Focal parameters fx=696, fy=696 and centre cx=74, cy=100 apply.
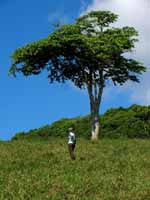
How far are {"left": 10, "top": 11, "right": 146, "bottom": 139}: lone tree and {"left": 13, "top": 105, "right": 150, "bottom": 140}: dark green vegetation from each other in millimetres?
17659

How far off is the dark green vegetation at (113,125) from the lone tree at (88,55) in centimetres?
1766

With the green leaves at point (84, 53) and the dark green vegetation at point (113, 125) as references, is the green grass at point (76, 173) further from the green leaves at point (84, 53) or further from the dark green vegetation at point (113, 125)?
the dark green vegetation at point (113, 125)

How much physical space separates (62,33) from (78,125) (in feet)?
95.4

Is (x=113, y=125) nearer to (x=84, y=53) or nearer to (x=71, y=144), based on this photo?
(x=84, y=53)

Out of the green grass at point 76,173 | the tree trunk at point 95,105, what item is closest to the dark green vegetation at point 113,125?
the tree trunk at point 95,105

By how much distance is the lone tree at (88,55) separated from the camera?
6562 centimetres

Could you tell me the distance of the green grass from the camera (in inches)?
1056

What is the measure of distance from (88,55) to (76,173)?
34.8 meters

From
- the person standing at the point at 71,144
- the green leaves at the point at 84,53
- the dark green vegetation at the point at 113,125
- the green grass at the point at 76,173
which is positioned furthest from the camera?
the dark green vegetation at the point at 113,125

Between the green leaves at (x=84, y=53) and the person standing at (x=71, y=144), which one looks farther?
the green leaves at (x=84, y=53)

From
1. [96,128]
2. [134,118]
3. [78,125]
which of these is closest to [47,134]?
[78,125]

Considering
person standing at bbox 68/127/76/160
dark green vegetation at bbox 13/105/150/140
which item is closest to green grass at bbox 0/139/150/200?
person standing at bbox 68/127/76/160

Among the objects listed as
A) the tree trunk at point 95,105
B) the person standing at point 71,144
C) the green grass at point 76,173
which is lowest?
the green grass at point 76,173

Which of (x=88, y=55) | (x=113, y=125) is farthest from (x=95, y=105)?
(x=113, y=125)
